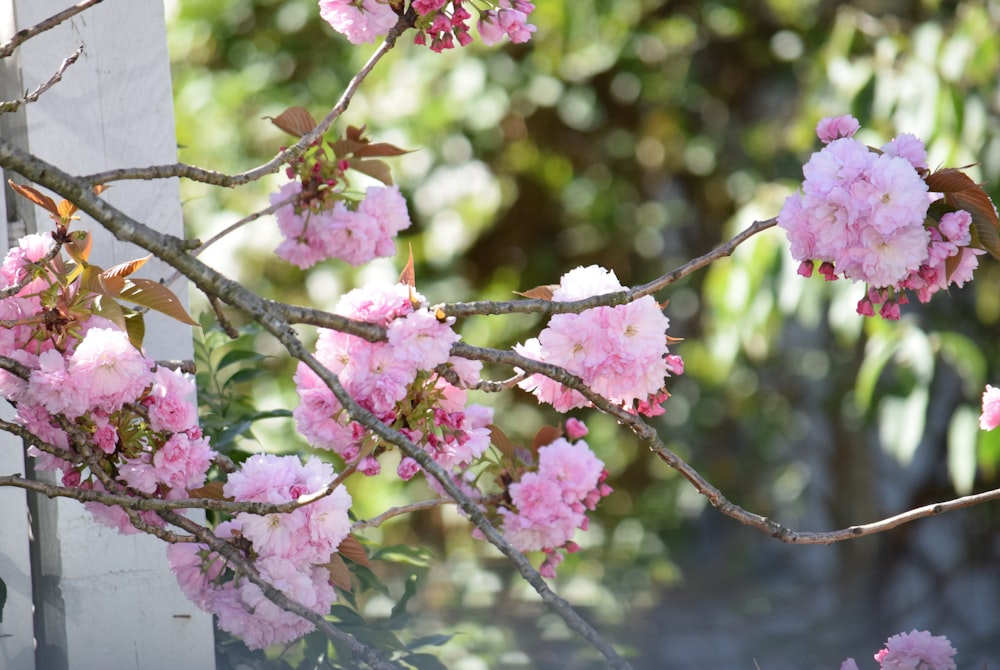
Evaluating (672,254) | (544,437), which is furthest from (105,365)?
(672,254)

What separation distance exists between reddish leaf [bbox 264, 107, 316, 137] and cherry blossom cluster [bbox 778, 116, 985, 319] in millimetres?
376

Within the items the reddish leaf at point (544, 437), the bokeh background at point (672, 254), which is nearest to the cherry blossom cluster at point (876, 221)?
the reddish leaf at point (544, 437)

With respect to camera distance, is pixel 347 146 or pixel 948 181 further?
pixel 347 146

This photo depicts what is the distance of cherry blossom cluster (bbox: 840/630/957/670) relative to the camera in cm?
84

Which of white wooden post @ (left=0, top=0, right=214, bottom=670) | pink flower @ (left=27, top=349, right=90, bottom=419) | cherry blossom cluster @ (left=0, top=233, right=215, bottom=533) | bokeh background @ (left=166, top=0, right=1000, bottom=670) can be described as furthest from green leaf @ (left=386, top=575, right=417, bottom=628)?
bokeh background @ (left=166, top=0, right=1000, bottom=670)

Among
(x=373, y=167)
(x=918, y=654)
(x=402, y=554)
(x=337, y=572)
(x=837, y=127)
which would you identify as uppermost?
(x=373, y=167)

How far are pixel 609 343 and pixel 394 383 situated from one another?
15 cm

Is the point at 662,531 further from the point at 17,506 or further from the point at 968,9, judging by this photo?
the point at 17,506

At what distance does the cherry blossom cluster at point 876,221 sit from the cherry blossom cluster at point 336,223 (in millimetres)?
347

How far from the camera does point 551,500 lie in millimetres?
915

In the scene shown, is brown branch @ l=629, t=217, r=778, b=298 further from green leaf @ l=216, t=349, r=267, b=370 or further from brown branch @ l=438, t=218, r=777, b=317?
green leaf @ l=216, t=349, r=267, b=370

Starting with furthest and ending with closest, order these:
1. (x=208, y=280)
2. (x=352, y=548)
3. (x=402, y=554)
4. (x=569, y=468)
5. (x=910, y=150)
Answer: (x=402, y=554) → (x=569, y=468) → (x=352, y=548) → (x=910, y=150) → (x=208, y=280)

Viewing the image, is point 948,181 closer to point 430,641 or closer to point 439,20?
point 439,20

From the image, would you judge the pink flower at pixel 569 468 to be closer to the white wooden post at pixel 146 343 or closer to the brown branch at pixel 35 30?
the white wooden post at pixel 146 343
